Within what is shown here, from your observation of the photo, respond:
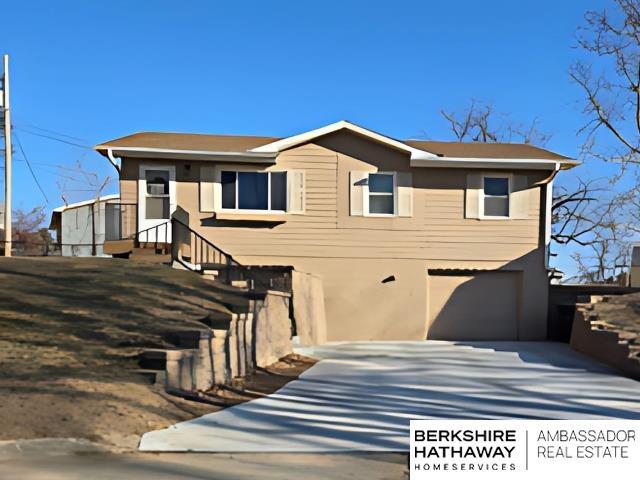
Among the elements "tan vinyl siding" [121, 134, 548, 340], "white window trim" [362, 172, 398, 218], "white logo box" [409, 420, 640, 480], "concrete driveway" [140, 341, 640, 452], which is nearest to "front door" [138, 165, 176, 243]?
"tan vinyl siding" [121, 134, 548, 340]

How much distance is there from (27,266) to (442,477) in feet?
40.5

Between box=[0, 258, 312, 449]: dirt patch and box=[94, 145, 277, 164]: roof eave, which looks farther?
box=[94, 145, 277, 164]: roof eave

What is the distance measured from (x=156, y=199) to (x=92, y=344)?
785cm

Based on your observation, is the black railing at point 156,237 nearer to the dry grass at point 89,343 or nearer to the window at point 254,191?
the dry grass at point 89,343

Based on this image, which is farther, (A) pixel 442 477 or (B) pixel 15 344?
(B) pixel 15 344

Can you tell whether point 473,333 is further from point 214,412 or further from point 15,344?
point 15,344

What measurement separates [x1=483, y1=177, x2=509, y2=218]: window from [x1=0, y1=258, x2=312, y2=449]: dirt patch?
8157 mm

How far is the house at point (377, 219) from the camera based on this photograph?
15320 mm

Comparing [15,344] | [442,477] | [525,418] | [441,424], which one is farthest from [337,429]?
[15,344]

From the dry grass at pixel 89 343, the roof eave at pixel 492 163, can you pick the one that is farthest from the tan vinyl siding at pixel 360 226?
the dry grass at pixel 89 343

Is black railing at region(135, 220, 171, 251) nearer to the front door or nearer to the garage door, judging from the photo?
the front door

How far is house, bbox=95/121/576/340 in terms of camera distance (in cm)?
1532

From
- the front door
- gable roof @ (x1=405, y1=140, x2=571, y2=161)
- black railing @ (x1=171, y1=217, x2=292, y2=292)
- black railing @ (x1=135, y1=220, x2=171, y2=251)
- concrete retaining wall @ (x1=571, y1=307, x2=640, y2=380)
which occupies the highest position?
gable roof @ (x1=405, y1=140, x2=571, y2=161)

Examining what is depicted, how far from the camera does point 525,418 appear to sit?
6.43 m
